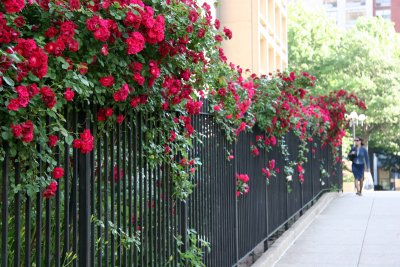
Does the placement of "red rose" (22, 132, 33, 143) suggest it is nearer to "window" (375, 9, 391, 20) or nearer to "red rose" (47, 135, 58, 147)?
"red rose" (47, 135, 58, 147)

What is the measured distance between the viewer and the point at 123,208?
4590mm

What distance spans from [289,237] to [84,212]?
6.64 metres

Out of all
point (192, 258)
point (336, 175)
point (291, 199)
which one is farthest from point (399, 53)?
point (192, 258)

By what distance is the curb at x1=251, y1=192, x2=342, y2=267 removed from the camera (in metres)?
8.47

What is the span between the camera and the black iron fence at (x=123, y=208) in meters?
3.66

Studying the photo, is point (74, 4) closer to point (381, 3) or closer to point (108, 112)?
point (108, 112)

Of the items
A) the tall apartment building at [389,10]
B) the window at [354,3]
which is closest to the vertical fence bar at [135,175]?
the tall apartment building at [389,10]

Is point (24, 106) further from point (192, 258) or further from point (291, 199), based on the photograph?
point (291, 199)

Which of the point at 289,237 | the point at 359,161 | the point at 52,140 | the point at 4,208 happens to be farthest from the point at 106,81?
the point at 359,161

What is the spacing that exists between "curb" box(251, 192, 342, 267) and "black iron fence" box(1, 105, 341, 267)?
0.29 meters

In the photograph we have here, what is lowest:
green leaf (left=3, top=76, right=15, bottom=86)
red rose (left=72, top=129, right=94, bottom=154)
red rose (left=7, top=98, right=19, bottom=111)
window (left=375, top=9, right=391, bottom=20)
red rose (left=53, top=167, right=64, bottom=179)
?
red rose (left=53, top=167, right=64, bottom=179)

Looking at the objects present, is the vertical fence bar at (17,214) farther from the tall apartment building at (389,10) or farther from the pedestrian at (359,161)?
the tall apartment building at (389,10)

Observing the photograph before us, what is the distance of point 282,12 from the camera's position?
39188mm

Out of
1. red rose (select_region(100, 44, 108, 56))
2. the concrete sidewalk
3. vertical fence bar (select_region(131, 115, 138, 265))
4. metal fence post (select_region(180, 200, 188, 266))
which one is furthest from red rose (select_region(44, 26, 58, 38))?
the concrete sidewalk
